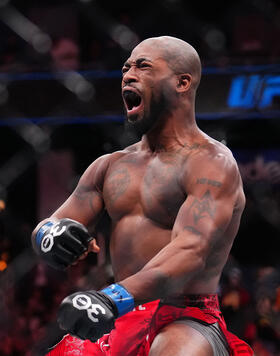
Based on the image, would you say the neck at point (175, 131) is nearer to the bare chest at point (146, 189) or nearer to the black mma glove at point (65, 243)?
the bare chest at point (146, 189)

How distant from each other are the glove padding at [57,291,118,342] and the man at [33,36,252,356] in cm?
6

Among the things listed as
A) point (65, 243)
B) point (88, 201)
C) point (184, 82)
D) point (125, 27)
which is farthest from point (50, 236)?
point (125, 27)

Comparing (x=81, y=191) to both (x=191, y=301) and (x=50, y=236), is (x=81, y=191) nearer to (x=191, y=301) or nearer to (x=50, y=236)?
(x=50, y=236)

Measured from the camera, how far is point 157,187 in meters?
1.31

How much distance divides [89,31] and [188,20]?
0.51 meters

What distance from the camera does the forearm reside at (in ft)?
3.78

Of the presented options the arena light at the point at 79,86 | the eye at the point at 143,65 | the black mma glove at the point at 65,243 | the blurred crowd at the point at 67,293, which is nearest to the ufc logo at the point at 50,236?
the black mma glove at the point at 65,243

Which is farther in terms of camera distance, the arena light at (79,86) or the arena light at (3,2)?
the arena light at (3,2)

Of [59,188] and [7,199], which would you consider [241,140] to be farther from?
[7,199]

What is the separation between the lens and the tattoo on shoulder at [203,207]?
3.96 ft

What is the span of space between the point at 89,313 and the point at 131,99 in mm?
447

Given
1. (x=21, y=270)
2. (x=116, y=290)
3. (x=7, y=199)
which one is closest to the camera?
(x=116, y=290)

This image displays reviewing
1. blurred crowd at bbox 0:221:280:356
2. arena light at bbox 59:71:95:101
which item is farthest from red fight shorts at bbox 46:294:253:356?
arena light at bbox 59:71:95:101

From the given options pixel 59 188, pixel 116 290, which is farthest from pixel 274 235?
pixel 116 290
